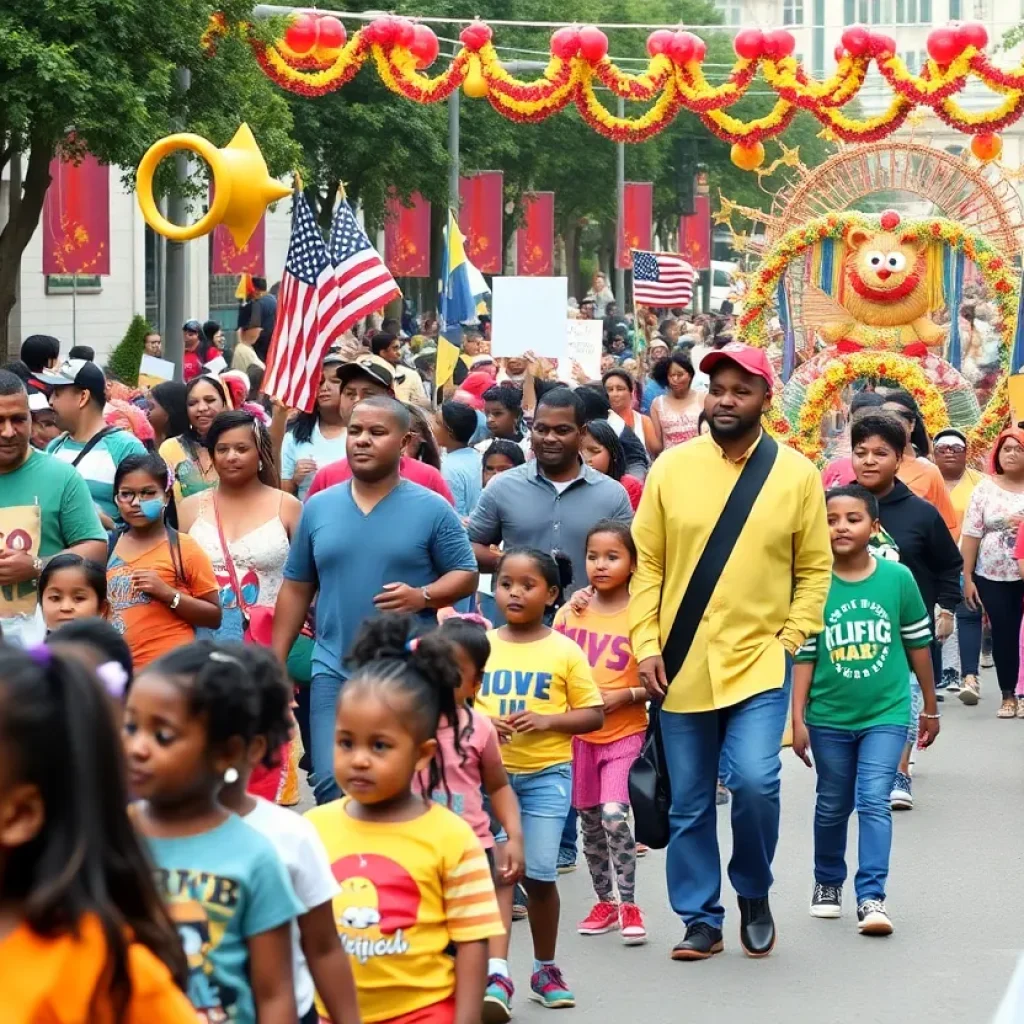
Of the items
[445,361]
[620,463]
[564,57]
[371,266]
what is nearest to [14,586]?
[620,463]

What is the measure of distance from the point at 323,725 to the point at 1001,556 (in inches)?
264

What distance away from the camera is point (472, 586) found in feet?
23.5

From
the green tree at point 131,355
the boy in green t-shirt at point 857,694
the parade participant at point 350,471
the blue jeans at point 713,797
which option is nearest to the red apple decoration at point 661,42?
the green tree at point 131,355

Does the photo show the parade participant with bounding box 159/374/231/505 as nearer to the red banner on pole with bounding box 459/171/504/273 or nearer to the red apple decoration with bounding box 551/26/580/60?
the red apple decoration with bounding box 551/26/580/60

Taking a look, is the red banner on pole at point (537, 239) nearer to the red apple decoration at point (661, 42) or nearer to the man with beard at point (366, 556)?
the red apple decoration at point (661, 42)

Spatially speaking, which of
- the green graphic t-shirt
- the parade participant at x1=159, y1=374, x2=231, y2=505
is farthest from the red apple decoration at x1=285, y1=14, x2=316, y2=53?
the green graphic t-shirt

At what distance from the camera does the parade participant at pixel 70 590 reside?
6539 millimetres

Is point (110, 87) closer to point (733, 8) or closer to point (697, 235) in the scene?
point (697, 235)

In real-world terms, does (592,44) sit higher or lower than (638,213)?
higher

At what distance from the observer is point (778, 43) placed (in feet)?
76.7

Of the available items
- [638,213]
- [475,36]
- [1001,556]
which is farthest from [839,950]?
[638,213]

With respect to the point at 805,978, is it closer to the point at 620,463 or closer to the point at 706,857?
the point at 706,857

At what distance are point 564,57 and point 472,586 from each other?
57.5 ft

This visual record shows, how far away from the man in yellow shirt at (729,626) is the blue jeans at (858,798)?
22.2 inches
